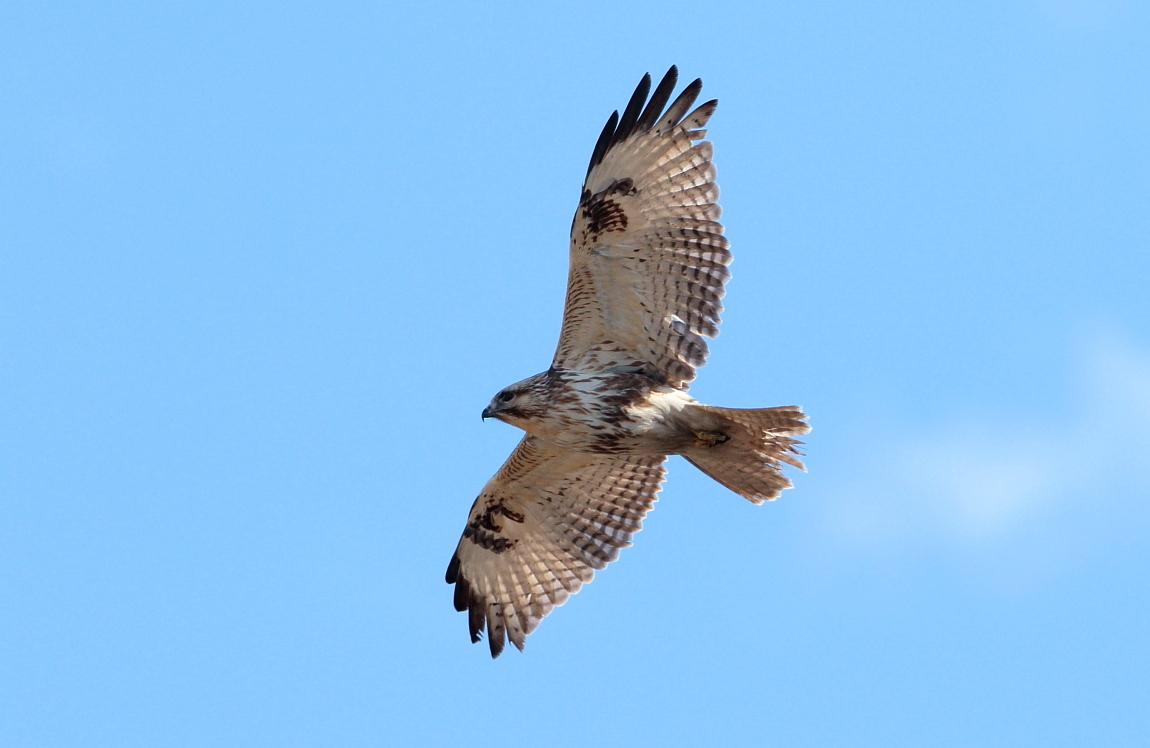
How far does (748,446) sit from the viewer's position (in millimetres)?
10211

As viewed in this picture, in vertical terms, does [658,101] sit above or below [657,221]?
above

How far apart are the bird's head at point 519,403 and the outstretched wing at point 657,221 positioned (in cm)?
73

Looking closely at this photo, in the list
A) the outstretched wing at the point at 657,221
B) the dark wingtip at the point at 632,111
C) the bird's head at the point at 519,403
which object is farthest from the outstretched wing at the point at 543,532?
the dark wingtip at the point at 632,111

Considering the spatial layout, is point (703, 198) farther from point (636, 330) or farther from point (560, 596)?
point (560, 596)

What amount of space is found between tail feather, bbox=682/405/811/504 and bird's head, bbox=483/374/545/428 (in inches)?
40.7

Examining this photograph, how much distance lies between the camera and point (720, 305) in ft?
33.6

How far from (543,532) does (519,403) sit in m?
1.51

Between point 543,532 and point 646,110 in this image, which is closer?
point 646,110

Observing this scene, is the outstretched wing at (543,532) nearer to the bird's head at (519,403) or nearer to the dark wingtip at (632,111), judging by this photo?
the bird's head at (519,403)

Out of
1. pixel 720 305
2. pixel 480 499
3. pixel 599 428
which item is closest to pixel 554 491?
pixel 480 499

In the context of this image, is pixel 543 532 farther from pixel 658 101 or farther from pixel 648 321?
pixel 658 101

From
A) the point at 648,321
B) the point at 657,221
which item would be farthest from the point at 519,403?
the point at 657,221

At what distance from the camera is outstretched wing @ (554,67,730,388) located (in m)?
10.1

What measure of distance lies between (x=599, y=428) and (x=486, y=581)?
1.87 meters
